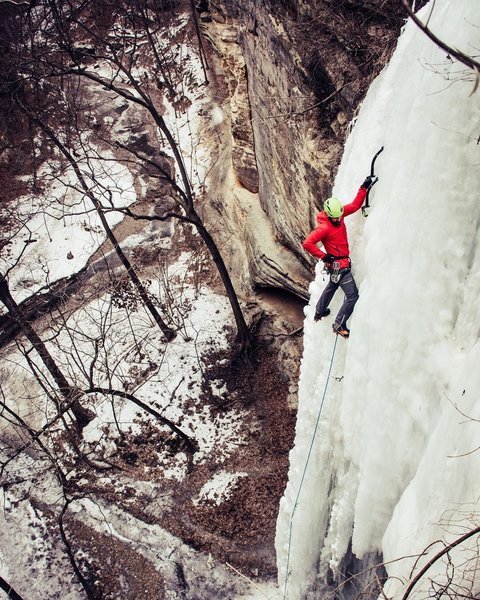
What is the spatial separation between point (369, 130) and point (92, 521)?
10.3 meters

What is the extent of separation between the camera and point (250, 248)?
13781 millimetres

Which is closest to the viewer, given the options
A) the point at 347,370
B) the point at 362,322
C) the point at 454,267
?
the point at 454,267

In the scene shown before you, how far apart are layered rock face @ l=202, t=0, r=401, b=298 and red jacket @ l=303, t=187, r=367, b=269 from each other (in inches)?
24.0

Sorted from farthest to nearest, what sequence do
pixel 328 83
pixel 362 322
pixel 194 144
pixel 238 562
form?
pixel 194 144
pixel 238 562
pixel 328 83
pixel 362 322

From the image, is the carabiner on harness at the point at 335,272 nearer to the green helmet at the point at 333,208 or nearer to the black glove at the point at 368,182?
the green helmet at the point at 333,208

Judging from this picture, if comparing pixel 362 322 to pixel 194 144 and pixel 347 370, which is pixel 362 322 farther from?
→ pixel 194 144

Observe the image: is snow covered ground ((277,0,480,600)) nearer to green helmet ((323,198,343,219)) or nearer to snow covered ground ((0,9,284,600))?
green helmet ((323,198,343,219))

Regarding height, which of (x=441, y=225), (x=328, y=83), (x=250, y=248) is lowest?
(x=250, y=248)

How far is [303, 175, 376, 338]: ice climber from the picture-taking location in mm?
5859

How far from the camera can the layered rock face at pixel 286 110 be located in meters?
7.53

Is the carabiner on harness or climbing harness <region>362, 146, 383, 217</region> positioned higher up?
climbing harness <region>362, 146, 383, 217</region>

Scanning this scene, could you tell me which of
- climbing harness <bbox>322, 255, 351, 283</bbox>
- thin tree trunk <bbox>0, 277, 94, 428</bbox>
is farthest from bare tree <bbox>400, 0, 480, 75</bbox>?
thin tree trunk <bbox>0, 277, 94, 428</bbox>

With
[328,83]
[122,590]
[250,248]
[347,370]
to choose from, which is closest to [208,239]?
[250,248]

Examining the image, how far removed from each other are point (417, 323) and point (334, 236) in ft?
5.51
